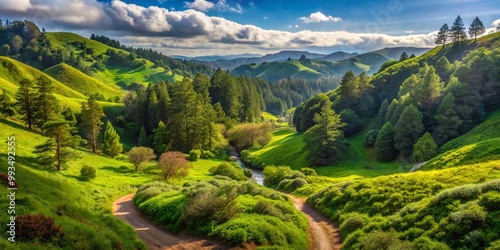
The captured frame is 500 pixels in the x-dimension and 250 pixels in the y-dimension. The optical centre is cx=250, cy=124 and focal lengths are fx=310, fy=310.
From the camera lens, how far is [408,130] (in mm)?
68062

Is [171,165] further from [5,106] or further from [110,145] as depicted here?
[5,106]

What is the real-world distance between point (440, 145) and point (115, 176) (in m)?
64.1

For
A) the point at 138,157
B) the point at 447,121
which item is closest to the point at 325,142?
the point at 447,121

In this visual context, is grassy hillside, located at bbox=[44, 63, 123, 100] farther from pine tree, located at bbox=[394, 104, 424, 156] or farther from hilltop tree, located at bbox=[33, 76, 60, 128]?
pine tree, located at bbox=[394, 104, 424, 156]

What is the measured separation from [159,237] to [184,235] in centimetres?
219

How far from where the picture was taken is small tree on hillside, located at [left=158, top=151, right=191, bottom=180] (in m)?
55.7

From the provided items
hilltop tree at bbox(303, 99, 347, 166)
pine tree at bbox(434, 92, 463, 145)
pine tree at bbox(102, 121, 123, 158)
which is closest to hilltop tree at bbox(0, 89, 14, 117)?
pine tree at bbox(102, 121, 123, 158)

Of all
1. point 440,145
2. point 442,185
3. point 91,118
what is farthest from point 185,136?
point 442,185

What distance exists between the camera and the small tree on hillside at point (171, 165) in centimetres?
5566

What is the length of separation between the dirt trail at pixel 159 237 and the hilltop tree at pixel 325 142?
51.4 meters

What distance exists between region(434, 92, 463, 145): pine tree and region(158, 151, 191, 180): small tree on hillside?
174ft

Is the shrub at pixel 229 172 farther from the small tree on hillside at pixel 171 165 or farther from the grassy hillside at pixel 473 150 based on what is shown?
the grassy hillside at pixel 473 150

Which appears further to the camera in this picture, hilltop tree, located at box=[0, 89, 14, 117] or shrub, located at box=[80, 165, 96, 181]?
hilltop tree, located at box=[0, 89, 14, 117]

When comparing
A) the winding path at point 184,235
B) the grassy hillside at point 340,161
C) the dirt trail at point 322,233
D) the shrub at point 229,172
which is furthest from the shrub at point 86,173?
the grassy hillside at point 340,161
